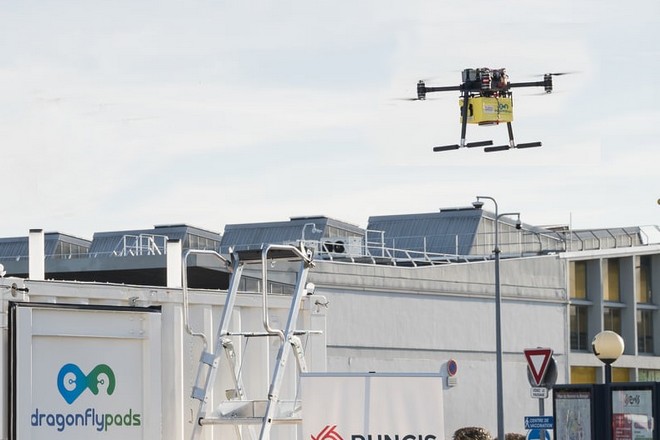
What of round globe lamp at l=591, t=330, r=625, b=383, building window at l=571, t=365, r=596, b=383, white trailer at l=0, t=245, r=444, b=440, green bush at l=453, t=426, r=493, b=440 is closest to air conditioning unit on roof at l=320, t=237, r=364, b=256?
building window at l=571, t=365, r=596, b=383

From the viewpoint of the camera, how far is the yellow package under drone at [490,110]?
1550 inches

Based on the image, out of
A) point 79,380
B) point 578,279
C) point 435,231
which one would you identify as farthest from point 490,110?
point 79,380

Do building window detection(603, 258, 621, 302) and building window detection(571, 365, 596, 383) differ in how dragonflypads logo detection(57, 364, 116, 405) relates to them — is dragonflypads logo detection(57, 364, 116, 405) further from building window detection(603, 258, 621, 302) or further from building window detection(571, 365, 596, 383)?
building window detection(603, 258, 621, 302)

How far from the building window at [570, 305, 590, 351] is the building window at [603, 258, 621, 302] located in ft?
5.88

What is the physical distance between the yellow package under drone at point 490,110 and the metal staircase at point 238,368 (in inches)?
1043

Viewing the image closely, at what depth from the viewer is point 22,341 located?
1164 centimetres

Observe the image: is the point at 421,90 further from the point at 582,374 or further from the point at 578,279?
the point at 582,374

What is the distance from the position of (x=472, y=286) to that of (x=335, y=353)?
28.8 ft

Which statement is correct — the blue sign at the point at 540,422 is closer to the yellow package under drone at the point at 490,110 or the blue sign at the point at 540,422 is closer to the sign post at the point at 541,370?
the sign post at the point at 541,370

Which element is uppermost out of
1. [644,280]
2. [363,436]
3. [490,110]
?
[490,110]

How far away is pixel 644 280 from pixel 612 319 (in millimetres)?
3114

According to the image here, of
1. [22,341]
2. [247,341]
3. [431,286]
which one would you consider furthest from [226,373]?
[431,286]

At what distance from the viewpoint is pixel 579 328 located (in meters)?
64.2

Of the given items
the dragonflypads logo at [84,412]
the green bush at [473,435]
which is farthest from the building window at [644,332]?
the dragonflypads logo at [84,412]
